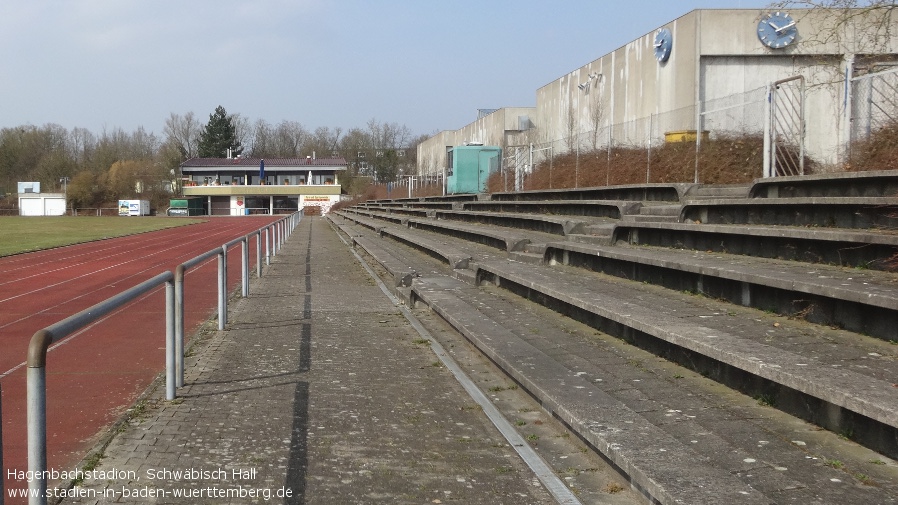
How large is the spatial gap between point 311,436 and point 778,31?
25.6m

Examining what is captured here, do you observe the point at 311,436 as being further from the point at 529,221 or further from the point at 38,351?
the point at 529,221

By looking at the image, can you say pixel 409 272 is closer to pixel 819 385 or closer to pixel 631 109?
pixel 819 385

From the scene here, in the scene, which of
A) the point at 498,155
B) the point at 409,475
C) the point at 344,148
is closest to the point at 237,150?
the point at 344,148

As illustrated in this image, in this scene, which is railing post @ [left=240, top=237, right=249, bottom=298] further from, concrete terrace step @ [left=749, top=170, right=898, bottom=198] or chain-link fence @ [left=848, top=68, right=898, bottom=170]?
chain-link fence @ [left=848, top=68, right=898, bottom=170]

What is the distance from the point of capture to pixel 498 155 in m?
35.4

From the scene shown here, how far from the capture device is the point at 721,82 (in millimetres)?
27625

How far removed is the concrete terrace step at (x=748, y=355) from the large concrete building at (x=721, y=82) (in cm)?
368

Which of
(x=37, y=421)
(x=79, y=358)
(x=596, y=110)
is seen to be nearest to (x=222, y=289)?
(x=79, y=358)

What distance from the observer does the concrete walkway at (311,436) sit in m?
4.14

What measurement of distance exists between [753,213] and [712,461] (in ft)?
19.8

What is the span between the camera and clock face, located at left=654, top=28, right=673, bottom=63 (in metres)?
28.2

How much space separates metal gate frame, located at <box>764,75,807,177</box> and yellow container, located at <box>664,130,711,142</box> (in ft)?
7.76

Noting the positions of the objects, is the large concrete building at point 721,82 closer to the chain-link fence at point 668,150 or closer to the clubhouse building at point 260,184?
the chain-link fence at point 668,150

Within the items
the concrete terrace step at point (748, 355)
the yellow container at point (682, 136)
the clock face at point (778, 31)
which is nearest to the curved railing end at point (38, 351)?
the concrete terrace step at point (748, 355)
